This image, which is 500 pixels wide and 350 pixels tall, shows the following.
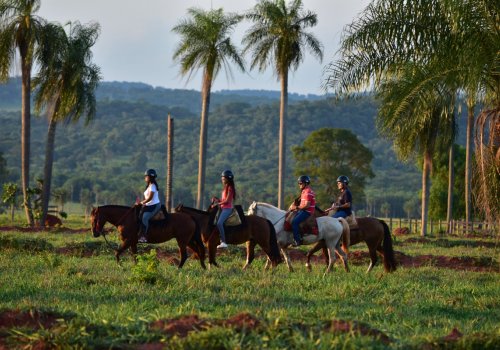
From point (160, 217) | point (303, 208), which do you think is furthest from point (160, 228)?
point (303, 208)

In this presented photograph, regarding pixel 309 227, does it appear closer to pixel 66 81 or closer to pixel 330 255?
pixel 330 255

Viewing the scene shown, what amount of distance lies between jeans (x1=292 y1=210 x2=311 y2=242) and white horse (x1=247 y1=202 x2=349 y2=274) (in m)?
0.21

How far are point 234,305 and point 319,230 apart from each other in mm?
7787

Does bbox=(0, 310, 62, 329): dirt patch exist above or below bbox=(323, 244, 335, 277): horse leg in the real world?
above

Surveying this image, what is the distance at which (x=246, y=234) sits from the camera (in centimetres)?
1959

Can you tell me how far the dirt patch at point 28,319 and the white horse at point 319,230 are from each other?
32.4 ft

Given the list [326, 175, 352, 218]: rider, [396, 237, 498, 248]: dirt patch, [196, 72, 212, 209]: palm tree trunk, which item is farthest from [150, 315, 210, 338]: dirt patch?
[196, 72, 212, 209]: palm tree trunk

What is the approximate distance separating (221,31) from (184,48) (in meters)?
1.77

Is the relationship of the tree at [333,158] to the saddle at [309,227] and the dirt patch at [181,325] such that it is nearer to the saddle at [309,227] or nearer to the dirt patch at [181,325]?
the saddle at [309,227]

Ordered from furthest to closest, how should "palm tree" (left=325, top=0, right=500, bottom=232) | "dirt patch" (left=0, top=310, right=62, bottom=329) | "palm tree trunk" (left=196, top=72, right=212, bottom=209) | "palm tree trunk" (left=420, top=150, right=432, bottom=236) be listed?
"palm tree trunk" (left=420, top=150, right=432, bottom=236)
"palm tree trunk" (left=196, top=72, right=212, bottom=209)
"palm tree" (left=325, top=0, right=500, bottom=232)
"dirt patch" (left=0, top=310, right=62, bottom=329)

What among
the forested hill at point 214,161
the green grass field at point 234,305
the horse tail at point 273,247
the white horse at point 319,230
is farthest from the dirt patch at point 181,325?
the forested hill at point 214,161

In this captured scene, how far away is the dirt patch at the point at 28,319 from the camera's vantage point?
32.8 feet

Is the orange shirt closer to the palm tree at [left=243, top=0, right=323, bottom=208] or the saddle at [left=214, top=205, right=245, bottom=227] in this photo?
the saddle at [left=214, top=205, right=245, bottom=227]

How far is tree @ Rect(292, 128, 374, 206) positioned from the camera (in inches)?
2859
